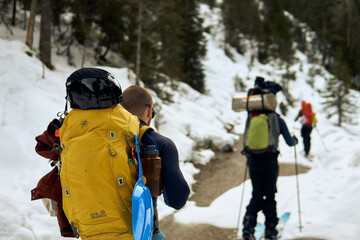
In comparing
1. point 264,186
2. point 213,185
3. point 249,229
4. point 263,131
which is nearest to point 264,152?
point 263,131

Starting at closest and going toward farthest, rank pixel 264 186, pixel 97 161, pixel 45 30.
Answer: pixel 97 161 → pixel 264 186 → pixel 45 30

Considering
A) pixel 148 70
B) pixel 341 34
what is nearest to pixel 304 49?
pixel 341 34

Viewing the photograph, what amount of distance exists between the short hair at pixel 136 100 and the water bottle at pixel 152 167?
440 mm

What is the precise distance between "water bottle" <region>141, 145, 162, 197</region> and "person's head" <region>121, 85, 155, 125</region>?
42cm

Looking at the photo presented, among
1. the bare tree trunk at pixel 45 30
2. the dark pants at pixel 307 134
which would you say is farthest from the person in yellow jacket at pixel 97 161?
the bare tree trunk at pixel 45 30

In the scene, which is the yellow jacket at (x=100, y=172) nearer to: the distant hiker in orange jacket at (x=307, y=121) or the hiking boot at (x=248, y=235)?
the hiking boot at (x=248, y=235)

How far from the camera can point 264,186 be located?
4.48 m

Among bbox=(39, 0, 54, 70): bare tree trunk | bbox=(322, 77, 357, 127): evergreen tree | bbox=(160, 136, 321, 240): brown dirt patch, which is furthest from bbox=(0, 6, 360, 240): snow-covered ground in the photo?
bbox=(322, 77, 357, 127): evergreen tree

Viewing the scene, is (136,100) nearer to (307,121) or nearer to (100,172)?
(100,172)

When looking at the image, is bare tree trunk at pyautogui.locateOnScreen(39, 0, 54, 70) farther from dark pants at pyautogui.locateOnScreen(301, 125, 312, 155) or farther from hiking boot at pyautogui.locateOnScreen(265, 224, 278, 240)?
dark pants at pyautogui.locateOnScreen(301, 125, 312, 155)

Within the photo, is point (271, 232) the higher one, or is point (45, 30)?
point (45, 30)

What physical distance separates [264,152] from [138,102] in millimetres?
2818

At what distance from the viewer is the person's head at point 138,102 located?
2164 millimetres

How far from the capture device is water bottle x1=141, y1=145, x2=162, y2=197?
179 cm
